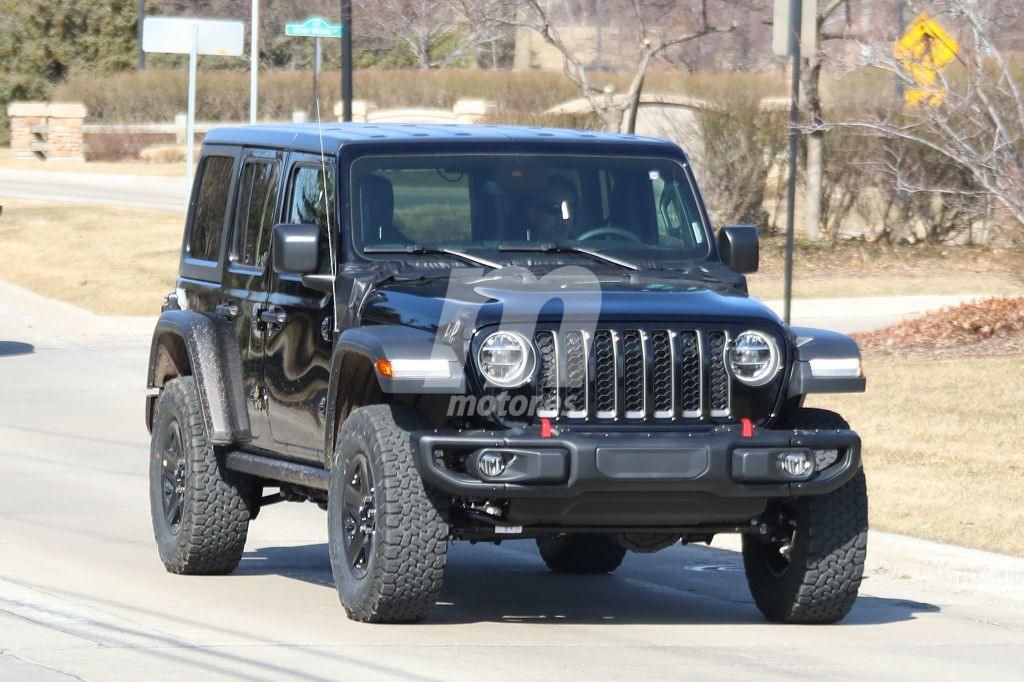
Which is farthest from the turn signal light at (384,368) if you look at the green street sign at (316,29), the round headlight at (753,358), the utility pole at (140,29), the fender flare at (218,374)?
the utility pole at (140,29)

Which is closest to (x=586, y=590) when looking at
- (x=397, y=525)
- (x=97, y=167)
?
(x=397, y=525)

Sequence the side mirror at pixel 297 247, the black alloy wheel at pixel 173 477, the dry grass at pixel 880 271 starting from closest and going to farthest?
1. the side mirror at pixel 297 247
2. the black alloy wheel at pixel 173 477
3. the dry grass at pixel 880 271

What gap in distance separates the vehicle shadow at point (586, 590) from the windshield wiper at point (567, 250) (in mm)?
1567

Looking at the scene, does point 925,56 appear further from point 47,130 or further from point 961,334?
point 47,130

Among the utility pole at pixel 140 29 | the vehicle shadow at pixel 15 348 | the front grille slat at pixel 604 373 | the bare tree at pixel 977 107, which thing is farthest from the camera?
the utility pole at pixel 140 29

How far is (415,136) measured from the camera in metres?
8.61

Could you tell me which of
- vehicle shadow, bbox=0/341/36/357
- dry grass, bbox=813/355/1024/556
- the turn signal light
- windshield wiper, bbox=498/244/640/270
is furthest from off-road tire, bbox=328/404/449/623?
vehicle shadow, bbox=0/341/36/357

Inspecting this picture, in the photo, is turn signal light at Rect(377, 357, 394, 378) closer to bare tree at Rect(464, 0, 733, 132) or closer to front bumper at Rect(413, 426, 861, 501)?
front bumper at Rect(413, 426, 861, 501)

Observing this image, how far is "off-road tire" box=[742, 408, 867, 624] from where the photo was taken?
770 centimetres

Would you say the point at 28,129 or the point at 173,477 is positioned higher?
the point at 28,129

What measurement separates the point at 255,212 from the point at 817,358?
3.10m

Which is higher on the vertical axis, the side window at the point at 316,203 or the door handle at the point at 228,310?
the side window at the point at 316,203

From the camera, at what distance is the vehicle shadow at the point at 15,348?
19.8 m

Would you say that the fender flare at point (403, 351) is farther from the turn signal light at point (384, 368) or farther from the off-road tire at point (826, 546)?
the off-road tire at point (826, 546)
